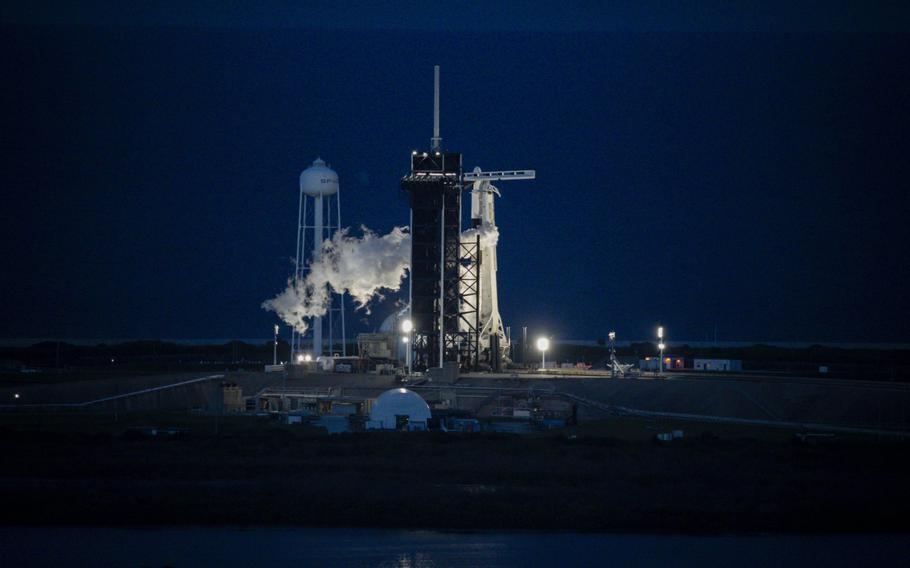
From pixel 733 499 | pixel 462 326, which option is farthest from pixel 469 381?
pixel 733 499

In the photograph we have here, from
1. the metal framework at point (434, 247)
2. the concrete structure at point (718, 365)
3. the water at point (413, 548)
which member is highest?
the metal framework at point (434, 247)

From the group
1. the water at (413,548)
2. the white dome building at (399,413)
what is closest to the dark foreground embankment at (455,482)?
the water at (413,548)

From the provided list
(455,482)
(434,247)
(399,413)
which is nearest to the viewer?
(455,482)

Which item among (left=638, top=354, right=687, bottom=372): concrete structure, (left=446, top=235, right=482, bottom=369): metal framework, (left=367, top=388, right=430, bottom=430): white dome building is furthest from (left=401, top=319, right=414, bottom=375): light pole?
(left=367, top=388, right=430, bottom=430): white dome building

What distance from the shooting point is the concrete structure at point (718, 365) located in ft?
265

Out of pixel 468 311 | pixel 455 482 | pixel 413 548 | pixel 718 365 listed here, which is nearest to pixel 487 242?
pixel 468 311

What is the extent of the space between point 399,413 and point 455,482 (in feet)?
48.8

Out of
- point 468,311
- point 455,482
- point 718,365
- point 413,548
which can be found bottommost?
point 413,548

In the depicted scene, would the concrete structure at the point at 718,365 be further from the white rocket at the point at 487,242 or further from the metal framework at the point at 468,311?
the metal framework at the point at 468,311

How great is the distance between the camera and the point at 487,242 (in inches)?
3157

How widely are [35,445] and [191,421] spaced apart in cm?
1152

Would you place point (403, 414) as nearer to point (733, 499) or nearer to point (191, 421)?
point (191, 421)

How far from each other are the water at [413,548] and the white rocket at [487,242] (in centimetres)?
5243

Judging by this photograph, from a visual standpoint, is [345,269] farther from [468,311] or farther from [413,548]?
[413,548]
